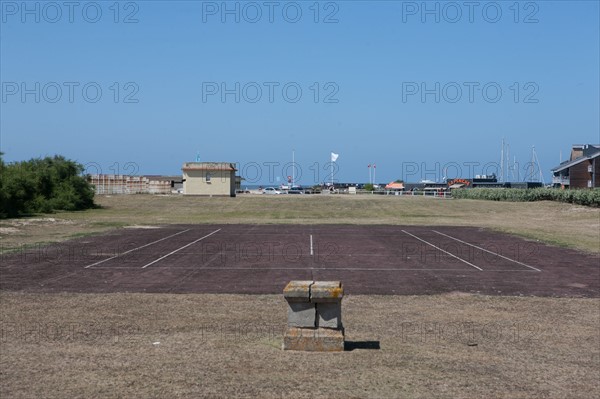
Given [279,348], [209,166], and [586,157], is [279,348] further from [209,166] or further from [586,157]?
[586,157]

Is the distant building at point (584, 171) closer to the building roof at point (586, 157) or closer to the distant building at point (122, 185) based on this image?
the building roof at point (586, 157)

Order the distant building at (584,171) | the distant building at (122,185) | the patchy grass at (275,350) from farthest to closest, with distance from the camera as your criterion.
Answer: the distant building at (584,171)
the distant building at (122,185)
the patchy grass at (275,350)

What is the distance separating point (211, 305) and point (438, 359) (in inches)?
237

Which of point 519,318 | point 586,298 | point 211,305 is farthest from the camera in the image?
point 586,298

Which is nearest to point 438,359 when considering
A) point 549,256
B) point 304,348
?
point 304,348

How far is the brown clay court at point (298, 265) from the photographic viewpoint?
17.5 m

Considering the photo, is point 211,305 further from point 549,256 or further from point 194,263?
point 549,256

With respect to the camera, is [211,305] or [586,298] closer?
[211,305]

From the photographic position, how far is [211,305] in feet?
46.5

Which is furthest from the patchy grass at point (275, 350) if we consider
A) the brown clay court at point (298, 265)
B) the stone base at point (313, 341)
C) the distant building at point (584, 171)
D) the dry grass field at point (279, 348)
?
the distant building at point (584, 171)

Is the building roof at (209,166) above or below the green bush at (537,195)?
above

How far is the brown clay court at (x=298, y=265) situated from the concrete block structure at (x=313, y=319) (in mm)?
6626

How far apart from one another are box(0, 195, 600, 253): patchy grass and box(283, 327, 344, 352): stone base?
22.3m

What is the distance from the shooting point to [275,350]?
9672 millimetres
